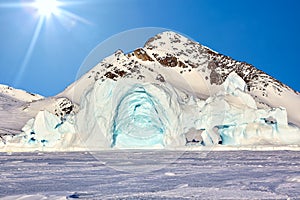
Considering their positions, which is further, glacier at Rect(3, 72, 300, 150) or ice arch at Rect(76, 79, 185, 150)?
glacier at Rect(3, 72, 300, 150)

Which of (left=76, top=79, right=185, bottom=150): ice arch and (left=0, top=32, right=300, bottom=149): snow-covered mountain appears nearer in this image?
(left=76, top=79, right=185, bottom=150): ice arch

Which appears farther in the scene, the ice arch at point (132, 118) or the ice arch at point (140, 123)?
the ice arch at point (140, 123)

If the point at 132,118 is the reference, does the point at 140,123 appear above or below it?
below

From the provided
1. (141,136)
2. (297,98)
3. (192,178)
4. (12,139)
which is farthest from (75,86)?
(192,178)

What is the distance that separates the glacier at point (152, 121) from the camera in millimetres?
25797

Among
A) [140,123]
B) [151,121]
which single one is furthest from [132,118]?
[151,121]

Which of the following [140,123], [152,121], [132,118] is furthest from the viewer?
[140,123]

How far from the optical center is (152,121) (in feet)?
85.6

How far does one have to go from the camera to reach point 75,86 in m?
101

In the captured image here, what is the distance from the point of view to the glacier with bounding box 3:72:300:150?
25.8 meters

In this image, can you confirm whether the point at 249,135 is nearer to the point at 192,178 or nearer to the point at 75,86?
the point at 192,178

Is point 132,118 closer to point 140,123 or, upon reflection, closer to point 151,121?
point 140,123

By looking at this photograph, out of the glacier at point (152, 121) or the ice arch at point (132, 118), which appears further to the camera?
the glacier at point (152, 121)

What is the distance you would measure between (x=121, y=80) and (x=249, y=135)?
8.76m
